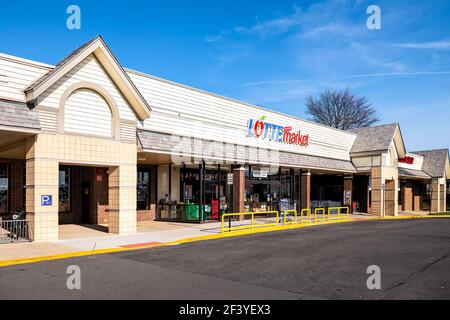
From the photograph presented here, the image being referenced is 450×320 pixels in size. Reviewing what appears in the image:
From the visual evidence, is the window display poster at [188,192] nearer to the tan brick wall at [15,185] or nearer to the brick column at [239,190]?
the brick column at [239,190]

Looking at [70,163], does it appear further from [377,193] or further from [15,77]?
[377,193]

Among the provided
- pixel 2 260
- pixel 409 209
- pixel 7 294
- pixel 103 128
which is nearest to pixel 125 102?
pixel 103 128

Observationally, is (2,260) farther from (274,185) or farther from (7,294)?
(274,185)

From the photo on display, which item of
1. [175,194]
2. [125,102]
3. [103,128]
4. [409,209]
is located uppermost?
[125,102]

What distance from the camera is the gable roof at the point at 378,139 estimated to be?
3212 cm

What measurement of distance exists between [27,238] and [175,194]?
10.8 metres

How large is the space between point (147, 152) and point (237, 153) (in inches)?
253

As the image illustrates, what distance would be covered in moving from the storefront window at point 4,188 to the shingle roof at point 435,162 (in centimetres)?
3894

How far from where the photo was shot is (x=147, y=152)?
17.9 metres

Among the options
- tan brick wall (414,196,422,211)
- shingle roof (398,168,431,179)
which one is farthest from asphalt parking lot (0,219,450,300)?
tan brick wall (414,196,422,211)

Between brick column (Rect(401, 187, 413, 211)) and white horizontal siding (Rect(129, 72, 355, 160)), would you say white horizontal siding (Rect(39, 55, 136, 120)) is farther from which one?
brick column (Rect(401, 187, 413, 211))

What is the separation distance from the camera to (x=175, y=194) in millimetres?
24656

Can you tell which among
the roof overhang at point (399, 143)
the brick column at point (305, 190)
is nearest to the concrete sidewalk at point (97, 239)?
the brick column at point (305, 190)

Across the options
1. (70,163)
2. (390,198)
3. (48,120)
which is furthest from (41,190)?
(390,198)
